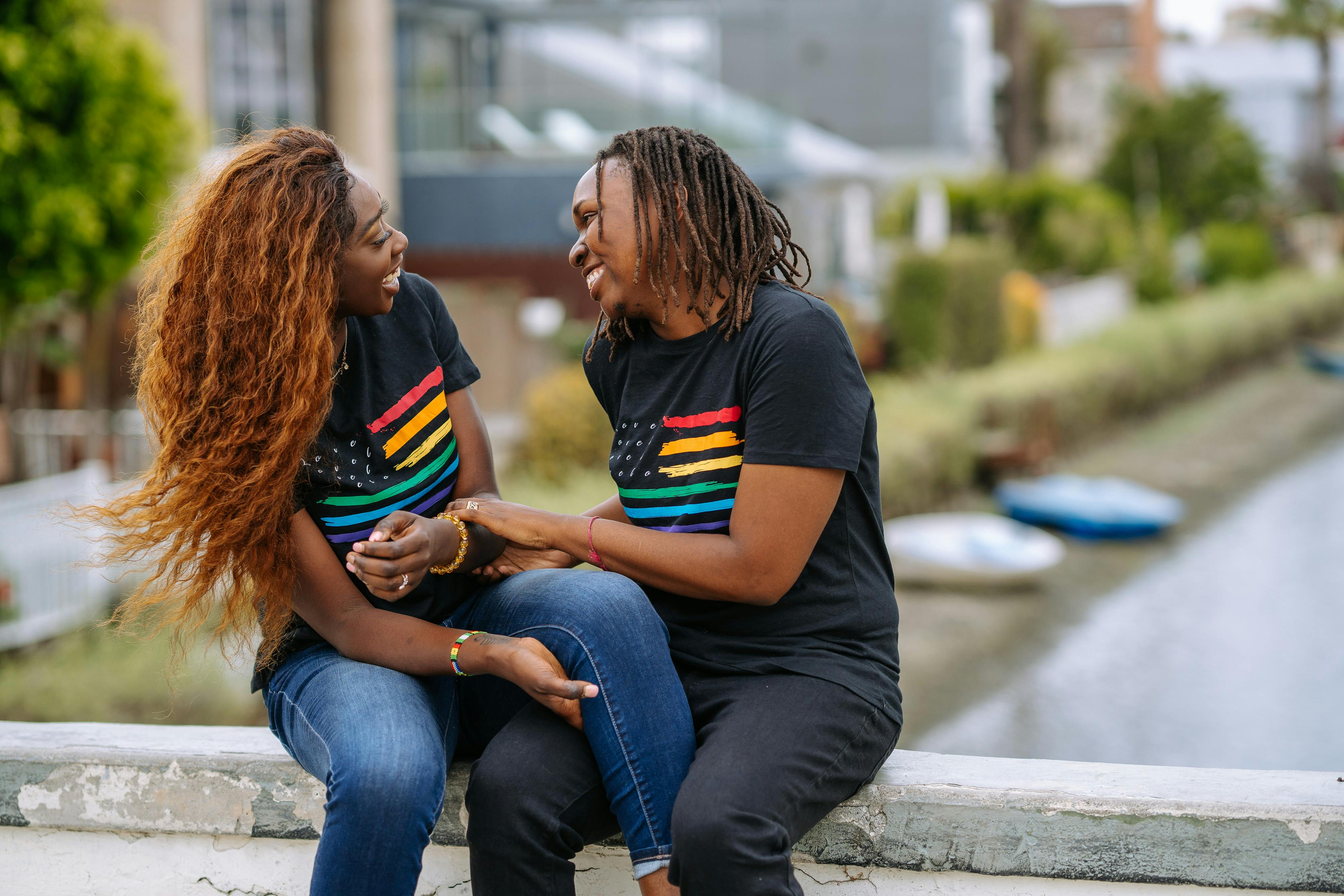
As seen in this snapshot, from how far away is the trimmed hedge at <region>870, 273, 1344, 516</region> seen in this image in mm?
11609

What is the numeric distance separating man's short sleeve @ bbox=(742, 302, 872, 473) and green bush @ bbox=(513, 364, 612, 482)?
24.7 feet

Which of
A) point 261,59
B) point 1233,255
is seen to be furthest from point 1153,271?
point 261,59

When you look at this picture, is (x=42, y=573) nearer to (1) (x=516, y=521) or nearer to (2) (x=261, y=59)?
(1) (x=516, y=521)

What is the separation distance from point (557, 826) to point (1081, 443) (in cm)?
1420

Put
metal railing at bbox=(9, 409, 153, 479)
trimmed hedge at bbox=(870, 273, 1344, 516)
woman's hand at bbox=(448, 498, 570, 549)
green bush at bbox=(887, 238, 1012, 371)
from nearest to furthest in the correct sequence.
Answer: woman's hand at bbox=(448, 498, 570, 549), metal railing at bbox=(9, 409, 153, 479), trimmed hedge at bbox=(870, 273, 1344, 516), green bush at bbox=(887, 238, 1012, 371)

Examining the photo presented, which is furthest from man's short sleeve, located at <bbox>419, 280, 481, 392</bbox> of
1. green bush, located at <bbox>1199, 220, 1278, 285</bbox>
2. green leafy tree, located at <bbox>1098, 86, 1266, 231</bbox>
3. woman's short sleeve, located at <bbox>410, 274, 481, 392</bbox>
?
green leafy tree, located at <bbox>1098, 86, 1266, 231</bbox>

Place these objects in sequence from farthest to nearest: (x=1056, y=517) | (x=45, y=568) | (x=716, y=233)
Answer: (x=1056, y=517), (x=45, y=568), (x=716, y=233)

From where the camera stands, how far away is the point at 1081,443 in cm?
1522

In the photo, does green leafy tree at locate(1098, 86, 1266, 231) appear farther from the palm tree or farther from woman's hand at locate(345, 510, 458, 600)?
woman's hand at locate(345, 510, 458, 600)

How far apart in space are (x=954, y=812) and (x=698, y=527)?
1.96 ft

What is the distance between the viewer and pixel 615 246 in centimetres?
210

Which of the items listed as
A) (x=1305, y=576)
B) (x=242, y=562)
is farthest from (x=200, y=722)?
(x=1305, y=576)

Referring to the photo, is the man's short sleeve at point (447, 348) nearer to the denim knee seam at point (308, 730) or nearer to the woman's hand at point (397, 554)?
the woman's hand at point (397, 554)

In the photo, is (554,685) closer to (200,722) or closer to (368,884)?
(368,884)
